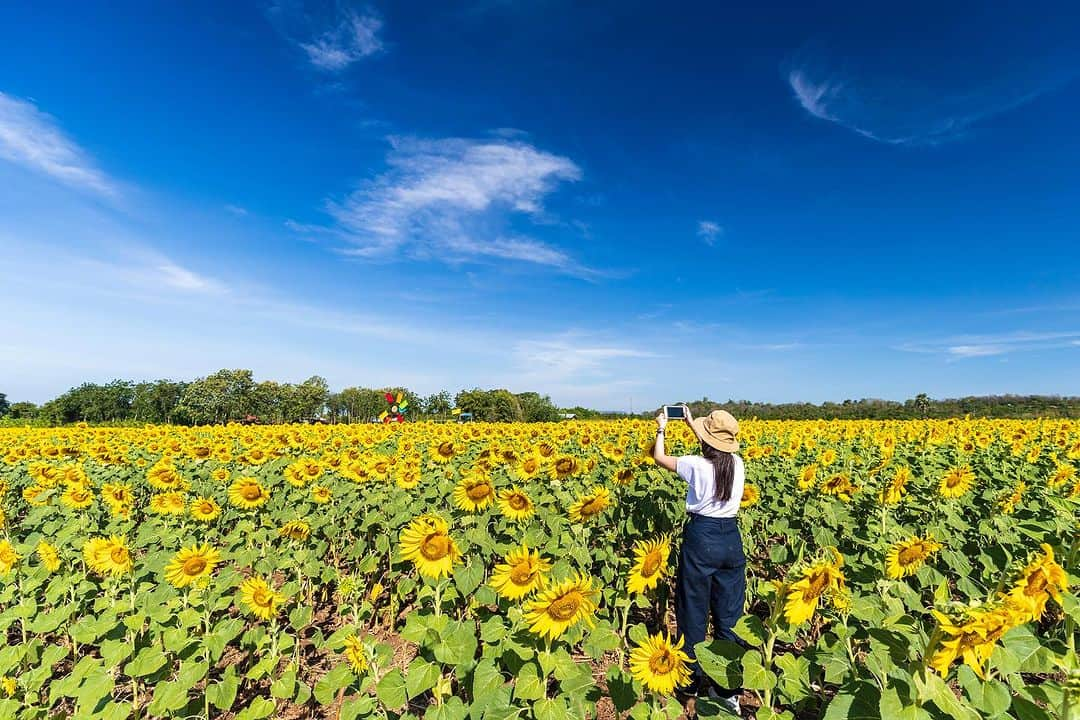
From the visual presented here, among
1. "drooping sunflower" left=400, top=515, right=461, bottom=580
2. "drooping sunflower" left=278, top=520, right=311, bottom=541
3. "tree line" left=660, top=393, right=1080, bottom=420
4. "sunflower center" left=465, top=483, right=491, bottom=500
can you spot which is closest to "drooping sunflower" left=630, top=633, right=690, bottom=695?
"drooping sunflower" left=400, top=515, right=461, bottom=580

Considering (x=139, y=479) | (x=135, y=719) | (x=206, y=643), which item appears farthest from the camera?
(x=139, y=479)

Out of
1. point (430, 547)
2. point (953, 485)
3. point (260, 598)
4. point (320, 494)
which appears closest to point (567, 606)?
point (430, 547)

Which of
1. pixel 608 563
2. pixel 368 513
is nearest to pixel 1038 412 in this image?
pixel 608 563

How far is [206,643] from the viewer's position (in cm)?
349

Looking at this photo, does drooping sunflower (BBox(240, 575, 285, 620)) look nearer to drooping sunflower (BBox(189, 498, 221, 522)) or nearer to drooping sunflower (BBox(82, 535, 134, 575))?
drooping sunflower (BBox(82, 535, 134, 575))

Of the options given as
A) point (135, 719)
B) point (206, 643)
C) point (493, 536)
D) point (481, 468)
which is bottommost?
point (135, 719)

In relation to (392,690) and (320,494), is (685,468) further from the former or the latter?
(320,494)

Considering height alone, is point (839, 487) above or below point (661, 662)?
above

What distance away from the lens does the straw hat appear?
13.2 feet

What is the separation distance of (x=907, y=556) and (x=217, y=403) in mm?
82884

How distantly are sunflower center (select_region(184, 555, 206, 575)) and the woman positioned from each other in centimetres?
378

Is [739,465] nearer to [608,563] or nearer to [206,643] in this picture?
[608,563]

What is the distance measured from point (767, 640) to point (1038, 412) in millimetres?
30881

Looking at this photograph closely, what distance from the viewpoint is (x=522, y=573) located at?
290 cm
